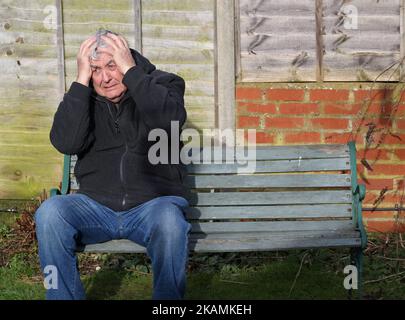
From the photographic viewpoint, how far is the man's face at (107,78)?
3.85 meters

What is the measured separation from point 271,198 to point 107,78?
1289 mm

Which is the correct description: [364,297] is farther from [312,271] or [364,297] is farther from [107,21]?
[107,21]

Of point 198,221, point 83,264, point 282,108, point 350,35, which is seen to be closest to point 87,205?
point 198,221

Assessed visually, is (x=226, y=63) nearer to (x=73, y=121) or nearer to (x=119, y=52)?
(x=119, y=52)

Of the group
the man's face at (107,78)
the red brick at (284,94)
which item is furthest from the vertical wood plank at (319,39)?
the man's face at (107,78)

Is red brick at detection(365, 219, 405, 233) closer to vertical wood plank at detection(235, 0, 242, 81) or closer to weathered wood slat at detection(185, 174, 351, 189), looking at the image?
weathered wood slat at detection(185, 174, 351, 189)

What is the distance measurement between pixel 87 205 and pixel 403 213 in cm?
292

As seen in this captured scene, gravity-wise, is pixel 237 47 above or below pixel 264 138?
above

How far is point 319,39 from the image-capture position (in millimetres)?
5656

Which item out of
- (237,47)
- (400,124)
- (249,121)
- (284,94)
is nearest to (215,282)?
(249,121)

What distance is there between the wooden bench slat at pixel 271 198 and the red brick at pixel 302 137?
133 centimetres

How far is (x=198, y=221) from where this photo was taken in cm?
448

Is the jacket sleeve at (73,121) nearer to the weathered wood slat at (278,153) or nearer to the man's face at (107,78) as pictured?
the man's face at (107,78)

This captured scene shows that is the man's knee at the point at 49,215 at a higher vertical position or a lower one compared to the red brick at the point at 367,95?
lower
